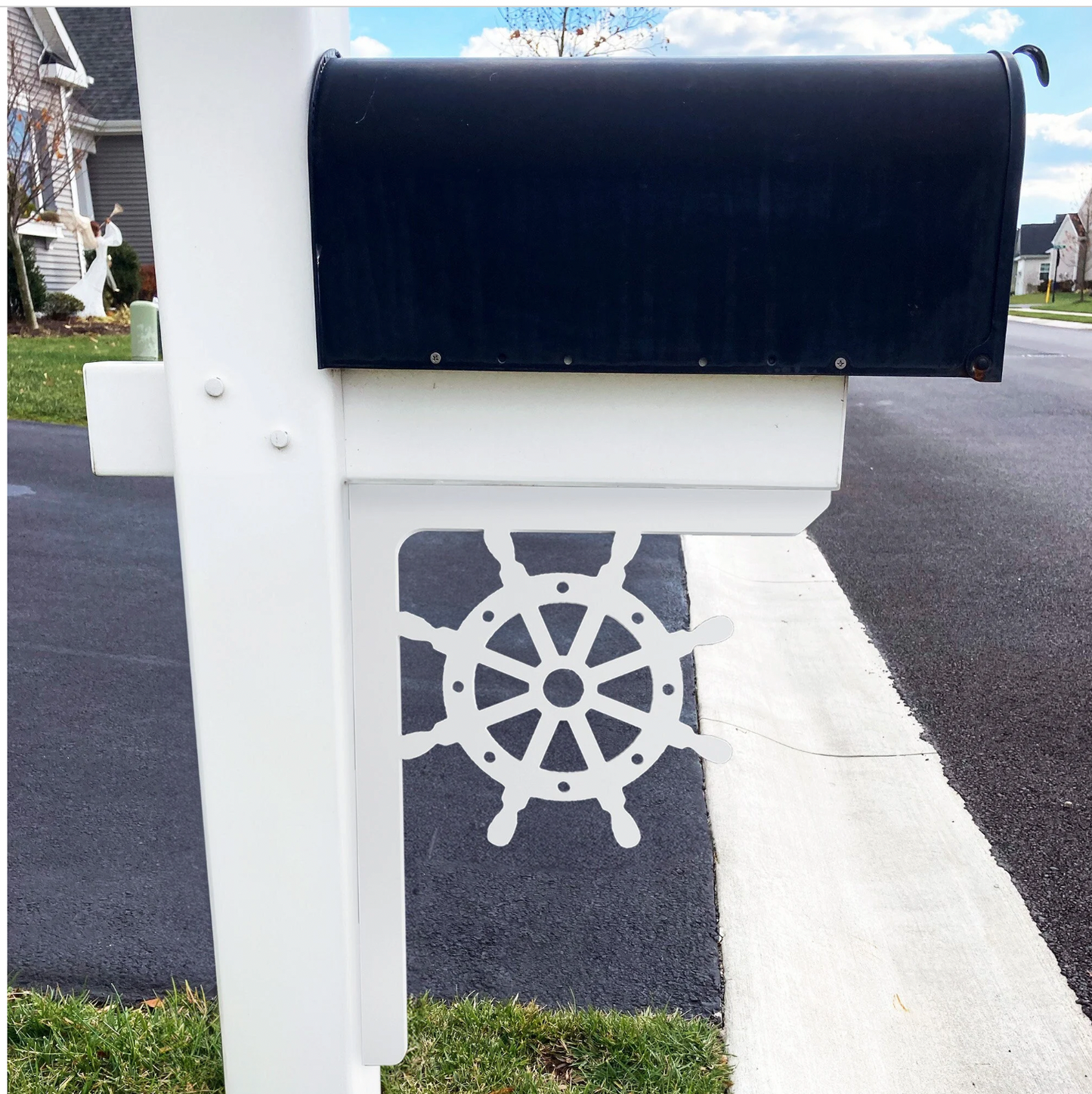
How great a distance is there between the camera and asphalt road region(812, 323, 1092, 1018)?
3.41m

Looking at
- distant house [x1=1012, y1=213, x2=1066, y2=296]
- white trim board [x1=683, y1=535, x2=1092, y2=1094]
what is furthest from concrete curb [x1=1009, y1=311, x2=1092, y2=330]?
distant house [x1=1012, y1=213, x2=1066, y2=296]

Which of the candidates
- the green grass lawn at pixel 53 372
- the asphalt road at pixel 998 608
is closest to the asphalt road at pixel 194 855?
the asphalt road at pixel 998 608

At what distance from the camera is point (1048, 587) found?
6.04 m

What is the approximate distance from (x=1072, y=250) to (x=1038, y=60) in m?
75.7

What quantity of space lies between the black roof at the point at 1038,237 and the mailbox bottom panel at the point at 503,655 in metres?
82.2

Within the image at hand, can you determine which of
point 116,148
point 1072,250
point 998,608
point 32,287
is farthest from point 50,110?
point 1072,250

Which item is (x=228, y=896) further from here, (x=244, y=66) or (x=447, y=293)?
(x=244, y=66)

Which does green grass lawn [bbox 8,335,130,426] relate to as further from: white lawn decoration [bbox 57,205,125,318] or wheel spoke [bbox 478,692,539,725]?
wheel spoke [bbox 478,692,539,725]

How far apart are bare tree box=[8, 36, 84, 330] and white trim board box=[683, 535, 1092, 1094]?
14.2m

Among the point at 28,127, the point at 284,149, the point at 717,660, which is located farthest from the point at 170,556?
the point at 28,127

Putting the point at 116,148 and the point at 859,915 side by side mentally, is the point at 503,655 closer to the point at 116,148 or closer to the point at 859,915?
the point at 859,915

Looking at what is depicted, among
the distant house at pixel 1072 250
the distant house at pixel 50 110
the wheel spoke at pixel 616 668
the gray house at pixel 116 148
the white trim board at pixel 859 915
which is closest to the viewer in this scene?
the wheel spoke at pixel 616 668

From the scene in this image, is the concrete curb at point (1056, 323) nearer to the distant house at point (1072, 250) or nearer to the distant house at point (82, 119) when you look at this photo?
the distant house at point (82, 119)

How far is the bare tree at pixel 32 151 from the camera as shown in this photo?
50.9 ft
